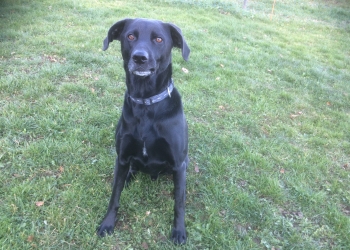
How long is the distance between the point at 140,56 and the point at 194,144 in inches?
73.7

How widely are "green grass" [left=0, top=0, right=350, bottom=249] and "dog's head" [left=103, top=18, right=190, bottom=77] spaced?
125 centimetres

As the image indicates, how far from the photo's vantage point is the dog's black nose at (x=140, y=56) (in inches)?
84.7

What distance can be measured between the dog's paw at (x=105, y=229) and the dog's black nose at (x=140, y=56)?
1329 millimetres

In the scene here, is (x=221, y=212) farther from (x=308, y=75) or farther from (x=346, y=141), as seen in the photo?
(x=308, y=75)

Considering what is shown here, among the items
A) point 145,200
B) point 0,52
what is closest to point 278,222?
point 145,200

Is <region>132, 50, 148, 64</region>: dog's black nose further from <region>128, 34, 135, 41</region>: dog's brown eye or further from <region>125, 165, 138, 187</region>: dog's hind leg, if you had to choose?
<region>125, 165, 138, 187</region>: dog's hind leg

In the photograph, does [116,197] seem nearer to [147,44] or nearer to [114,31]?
[147,44]

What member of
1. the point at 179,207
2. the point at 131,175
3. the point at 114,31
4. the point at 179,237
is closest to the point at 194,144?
the point at 131,175

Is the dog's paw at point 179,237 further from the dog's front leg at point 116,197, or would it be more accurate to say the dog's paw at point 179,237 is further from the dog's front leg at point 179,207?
the dog's front leg at point 116,197

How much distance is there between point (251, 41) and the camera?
7.89m

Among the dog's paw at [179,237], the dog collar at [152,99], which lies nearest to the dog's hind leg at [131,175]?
the dog's paw at [179,237]

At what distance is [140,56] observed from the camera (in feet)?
7.06

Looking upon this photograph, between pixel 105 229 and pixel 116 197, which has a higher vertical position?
pixel 116 197

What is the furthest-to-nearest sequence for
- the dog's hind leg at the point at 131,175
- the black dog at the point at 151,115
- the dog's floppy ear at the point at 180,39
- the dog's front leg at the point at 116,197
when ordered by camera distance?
the dog's hind leg at the point at 131,175 → the dog's front leg at the point at 116,197 → the dog's floppy ear at the point at 180,39 → the black dog at the point at 151,115
